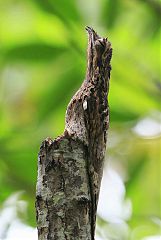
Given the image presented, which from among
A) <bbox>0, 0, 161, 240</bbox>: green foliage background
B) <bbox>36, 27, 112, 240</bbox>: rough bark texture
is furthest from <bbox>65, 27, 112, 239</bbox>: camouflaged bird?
<bbox>0, 0, 161, 240</bbox>: green foliage background

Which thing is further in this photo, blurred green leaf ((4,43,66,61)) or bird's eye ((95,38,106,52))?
blurred green leaf ((4,43,66,61))

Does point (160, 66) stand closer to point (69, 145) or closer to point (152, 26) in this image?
point (152, 26)

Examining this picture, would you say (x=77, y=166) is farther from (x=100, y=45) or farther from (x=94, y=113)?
(x=100, y=45)

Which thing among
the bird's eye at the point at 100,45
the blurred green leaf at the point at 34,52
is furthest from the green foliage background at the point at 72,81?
the bird's eye at the point at 100,45

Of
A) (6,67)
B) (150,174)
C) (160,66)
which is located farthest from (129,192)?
(6,67)

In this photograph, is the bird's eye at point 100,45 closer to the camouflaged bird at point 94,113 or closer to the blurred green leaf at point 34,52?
the camouflaged bird at point 94,113

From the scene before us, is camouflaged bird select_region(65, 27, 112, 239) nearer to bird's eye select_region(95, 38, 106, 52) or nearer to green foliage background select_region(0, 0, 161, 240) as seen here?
bird's eye select_region(95, 38, 106, 52)

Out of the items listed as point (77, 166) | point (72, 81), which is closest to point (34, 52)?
point (72, 81)
